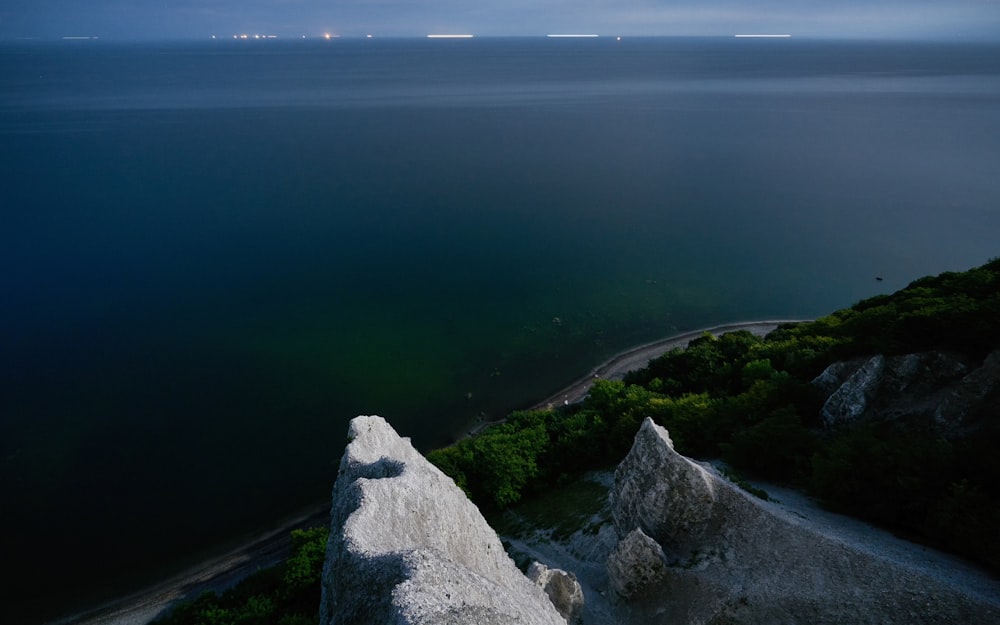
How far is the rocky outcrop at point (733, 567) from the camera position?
A: 16531 millimetres

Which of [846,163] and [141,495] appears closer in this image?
[141,495]

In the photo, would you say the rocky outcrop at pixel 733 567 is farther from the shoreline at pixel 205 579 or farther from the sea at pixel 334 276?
the sea at pixel 334 276

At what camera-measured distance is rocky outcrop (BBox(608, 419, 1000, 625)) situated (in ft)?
54.2

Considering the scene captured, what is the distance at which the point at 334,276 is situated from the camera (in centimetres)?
7325

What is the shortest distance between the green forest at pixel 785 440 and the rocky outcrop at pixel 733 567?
3595mm

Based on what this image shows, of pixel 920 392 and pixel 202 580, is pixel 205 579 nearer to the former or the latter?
pixel 202 580

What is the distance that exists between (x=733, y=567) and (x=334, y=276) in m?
62.6

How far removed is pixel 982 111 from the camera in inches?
6506

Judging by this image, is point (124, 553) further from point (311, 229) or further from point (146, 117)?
point (146, 117)

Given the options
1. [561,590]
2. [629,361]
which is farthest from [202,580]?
[629,361]

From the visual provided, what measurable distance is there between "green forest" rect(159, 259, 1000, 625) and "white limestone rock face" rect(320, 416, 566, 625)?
1151 cm

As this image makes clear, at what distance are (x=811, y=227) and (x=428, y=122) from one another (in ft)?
359

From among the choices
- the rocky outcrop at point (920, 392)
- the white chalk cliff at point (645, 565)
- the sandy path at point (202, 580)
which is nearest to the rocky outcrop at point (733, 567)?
the white chalk cliff at point (645, 565)

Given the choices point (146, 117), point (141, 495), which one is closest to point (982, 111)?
point (141, 495)
